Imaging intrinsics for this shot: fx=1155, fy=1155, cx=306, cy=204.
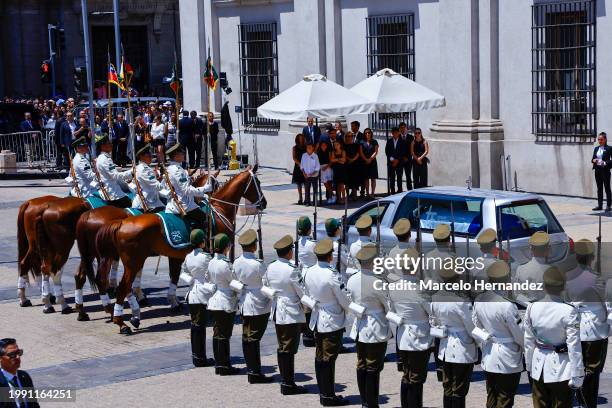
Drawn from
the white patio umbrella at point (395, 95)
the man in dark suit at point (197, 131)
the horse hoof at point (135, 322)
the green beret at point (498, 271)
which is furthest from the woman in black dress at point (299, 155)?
the green beret at point (498, 271)

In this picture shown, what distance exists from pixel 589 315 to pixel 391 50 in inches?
722

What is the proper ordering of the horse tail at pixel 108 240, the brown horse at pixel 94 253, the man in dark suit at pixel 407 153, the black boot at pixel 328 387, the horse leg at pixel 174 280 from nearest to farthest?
the black boot at pixel 328 387, the horse tail at pixel 108 240, the brown horse at pixel 94 253, the horse leg at pixel 174 280, the man in dark suit at pixel 407 153

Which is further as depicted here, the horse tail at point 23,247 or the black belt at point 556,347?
the horse tail at point 23,247

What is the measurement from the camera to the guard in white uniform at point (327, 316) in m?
11.5

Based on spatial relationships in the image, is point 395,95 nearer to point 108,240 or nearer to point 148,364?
point 108,240

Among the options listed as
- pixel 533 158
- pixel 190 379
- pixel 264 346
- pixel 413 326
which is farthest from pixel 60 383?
pixel 533 158

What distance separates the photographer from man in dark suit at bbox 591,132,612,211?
22062mm

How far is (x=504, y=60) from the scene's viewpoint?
25562 mm

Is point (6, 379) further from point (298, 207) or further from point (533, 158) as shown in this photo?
point (533, 158)

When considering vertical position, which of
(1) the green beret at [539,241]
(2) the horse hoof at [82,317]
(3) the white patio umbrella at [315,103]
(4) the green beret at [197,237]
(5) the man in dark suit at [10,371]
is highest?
(3) the white patio umbrella at [315,103]

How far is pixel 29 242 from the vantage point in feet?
55.4

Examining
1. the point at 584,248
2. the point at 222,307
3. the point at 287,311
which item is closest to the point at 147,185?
the point at 222,307

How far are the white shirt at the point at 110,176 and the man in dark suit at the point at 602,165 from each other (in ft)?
31.6

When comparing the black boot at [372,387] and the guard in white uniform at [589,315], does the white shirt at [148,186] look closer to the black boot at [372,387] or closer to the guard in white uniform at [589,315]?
the black boot at [372,387]
